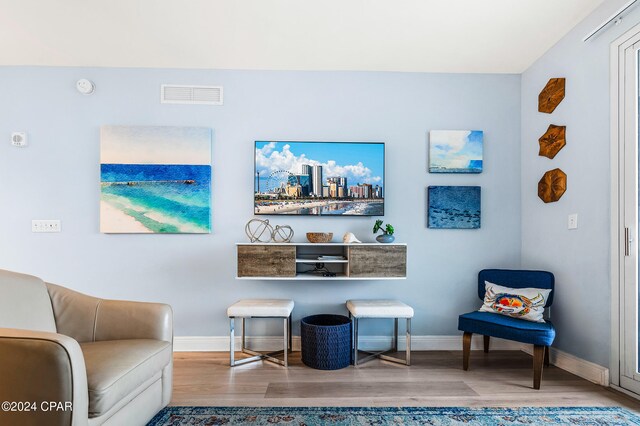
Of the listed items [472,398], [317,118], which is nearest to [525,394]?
[472,398]

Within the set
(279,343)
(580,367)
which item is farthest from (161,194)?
(580,367)

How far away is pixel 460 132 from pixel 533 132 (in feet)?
1.94

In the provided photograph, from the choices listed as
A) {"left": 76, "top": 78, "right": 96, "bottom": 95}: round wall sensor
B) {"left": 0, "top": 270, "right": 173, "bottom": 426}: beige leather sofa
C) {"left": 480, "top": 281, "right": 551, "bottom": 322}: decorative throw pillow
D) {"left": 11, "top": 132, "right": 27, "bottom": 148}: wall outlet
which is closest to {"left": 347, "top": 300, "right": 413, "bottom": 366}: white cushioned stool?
{"left": 480, "top": 281, "right": 551, "bottom": 322}: decorative throw pillow

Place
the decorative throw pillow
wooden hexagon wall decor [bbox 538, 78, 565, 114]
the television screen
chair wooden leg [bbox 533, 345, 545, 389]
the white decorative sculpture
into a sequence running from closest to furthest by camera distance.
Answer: chair wooden leg [bbox 533, 345, 545, 389]
the decorative throw pillow
wooden hexagon wall decor [bbox 538, 78, 565, 114]
the white decorative sculpture
the television screen

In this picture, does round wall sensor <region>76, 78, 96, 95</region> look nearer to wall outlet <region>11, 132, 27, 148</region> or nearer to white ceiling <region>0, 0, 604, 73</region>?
white ceiling <region>0, 0, 604, 73</region>

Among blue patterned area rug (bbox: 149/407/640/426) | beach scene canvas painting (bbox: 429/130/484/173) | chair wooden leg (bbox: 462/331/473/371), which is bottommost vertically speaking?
blue patterned area rug (bbox: 149/407/640/426)

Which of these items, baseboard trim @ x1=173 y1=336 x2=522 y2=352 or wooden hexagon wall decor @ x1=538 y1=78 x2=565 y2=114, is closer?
wooden hexagon wall decor @ x1=538 y1=78 x2=565 y2=114

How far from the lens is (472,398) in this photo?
2.35 meters

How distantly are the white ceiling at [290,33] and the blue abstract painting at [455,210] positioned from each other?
43.8 inches

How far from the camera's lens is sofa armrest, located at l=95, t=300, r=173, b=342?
2092 millimetres

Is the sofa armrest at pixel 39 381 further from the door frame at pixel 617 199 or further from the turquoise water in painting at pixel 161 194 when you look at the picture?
the door frame at pixel 617 199

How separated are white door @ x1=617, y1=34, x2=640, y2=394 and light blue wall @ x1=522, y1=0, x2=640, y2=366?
0.31ft

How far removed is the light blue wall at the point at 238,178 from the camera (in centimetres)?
331

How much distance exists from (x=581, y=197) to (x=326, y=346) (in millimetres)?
2104
